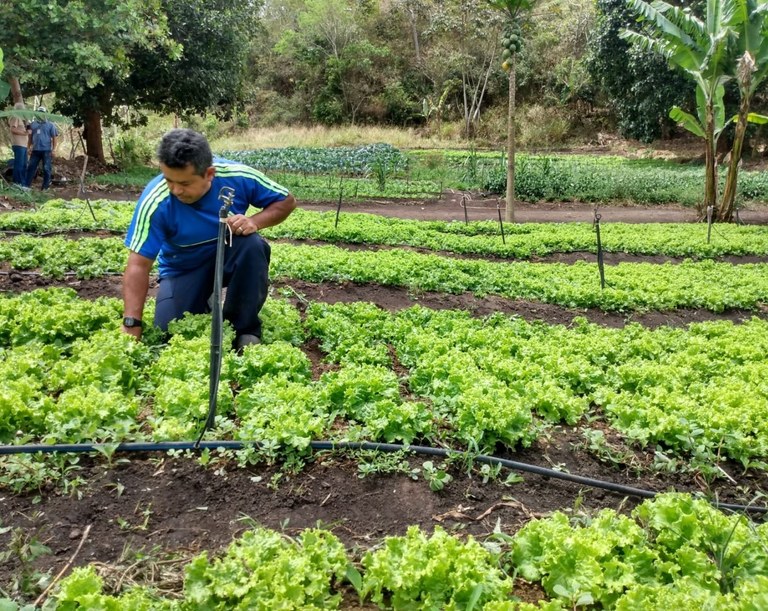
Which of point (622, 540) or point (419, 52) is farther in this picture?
point (419, 52)

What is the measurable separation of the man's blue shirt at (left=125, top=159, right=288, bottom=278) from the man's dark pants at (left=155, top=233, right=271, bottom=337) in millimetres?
111

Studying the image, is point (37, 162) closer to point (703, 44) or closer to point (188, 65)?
point (188, 65)

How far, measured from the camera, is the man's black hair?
13.8ft

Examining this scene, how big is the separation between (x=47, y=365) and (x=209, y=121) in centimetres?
4081

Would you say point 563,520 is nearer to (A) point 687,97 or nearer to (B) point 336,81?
(A) point 687,97

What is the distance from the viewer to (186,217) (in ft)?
16.1

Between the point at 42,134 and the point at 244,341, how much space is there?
1459 centimetres

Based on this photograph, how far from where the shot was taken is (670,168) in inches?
1160

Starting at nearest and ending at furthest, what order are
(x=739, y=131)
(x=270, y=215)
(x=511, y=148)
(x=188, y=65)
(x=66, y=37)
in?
(x=270, y=215), (x=66, y=37), (x=511, y=148), (x=739, y=131), (x=188, y=65)

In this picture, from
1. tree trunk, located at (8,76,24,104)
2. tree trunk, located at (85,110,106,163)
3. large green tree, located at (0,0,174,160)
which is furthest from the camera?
tree trunk, located at (85,110,106,163)

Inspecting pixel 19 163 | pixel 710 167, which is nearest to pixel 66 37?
pixel 19 163

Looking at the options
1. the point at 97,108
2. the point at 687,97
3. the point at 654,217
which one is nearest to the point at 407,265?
the point at 654,217

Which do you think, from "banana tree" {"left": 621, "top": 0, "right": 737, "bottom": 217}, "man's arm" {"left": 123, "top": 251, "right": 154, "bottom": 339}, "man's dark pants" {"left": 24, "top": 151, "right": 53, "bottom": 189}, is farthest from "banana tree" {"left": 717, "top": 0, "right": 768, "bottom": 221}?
"man's dark pants" {"left": 24, "top": 151, "right": 53, "bottom": 189}

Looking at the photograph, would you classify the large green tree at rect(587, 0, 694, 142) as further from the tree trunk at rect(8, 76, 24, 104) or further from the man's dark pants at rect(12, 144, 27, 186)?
the man's dark pants at rect(12, 144, 27, 186)
